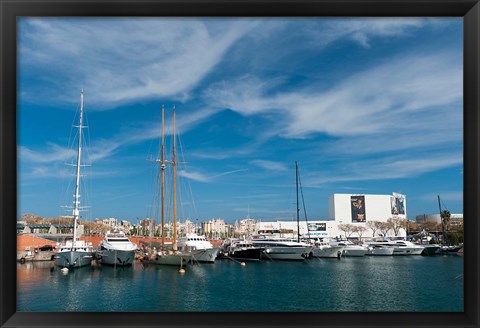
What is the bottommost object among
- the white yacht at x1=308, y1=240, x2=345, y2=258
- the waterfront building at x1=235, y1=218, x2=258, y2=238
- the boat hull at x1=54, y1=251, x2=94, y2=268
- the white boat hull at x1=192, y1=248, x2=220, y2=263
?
the waterfront building at x1=235, y1=218, x2=258, y2=238

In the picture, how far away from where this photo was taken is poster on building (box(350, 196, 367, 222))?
38.2 meters

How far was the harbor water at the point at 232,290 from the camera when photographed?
23.6 feet

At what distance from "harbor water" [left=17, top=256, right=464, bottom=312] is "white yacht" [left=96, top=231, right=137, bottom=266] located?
22 cm

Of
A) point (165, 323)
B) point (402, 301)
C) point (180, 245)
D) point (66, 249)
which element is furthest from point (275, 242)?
point (165, 323)

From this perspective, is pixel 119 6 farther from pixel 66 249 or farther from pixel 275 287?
pixel 66 249

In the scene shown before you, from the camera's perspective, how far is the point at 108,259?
499 inches

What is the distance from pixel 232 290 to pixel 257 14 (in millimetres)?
7977

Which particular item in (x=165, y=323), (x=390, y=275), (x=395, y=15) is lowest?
(x=390, y=275)

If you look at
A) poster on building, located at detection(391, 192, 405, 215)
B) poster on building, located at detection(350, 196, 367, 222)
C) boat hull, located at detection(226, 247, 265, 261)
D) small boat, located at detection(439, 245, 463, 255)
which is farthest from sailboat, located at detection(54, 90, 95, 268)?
poster on building, located at detection(391, 192, 405, 215)

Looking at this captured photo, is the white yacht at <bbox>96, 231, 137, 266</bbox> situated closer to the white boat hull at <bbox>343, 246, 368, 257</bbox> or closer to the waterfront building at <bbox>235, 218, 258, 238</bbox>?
the white boat hull at <bbox>343, 246, 368, 257</bbox>

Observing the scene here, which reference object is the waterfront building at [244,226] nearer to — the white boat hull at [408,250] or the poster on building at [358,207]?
the poster on building at [358,207]

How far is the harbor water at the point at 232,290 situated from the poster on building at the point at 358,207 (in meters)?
25.4

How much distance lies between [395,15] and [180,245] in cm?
1424

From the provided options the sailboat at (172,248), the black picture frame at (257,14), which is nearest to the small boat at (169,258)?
the sailboat at (172,248)
